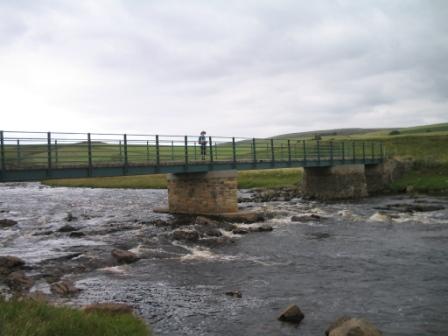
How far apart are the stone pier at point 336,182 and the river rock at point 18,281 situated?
34.3 m

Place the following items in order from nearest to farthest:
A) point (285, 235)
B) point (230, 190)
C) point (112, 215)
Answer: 1. point (285, 235)
2. point (230, 190)
3. point (112, 215)

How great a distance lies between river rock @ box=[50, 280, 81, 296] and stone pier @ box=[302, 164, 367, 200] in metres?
34.3

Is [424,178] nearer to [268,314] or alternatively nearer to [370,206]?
[370,206]

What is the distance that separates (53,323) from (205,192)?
82.7ft

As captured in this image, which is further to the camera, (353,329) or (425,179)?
(425,179)

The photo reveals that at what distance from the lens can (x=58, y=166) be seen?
25500 mm

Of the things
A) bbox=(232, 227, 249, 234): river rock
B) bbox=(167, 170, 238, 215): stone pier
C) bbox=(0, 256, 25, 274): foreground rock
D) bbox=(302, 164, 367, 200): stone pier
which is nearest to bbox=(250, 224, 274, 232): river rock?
bbox=(232, 227, 249, 234): river rock

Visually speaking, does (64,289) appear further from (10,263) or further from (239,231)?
(239,231)

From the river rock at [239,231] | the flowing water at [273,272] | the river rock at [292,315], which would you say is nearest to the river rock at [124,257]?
the flowing water at [273,272]

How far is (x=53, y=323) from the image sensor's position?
8430 millimetres

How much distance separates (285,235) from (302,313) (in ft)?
42.8

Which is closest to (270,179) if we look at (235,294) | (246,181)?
(246,181)

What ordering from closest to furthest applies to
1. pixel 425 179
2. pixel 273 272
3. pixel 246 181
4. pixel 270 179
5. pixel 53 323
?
1. pixel 53 323
2. pixel 273 272
3. pixel 425 179
4. pixel 270 179
5. pixel 246 181

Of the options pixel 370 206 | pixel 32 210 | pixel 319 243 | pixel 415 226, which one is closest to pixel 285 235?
pixel 319 243
